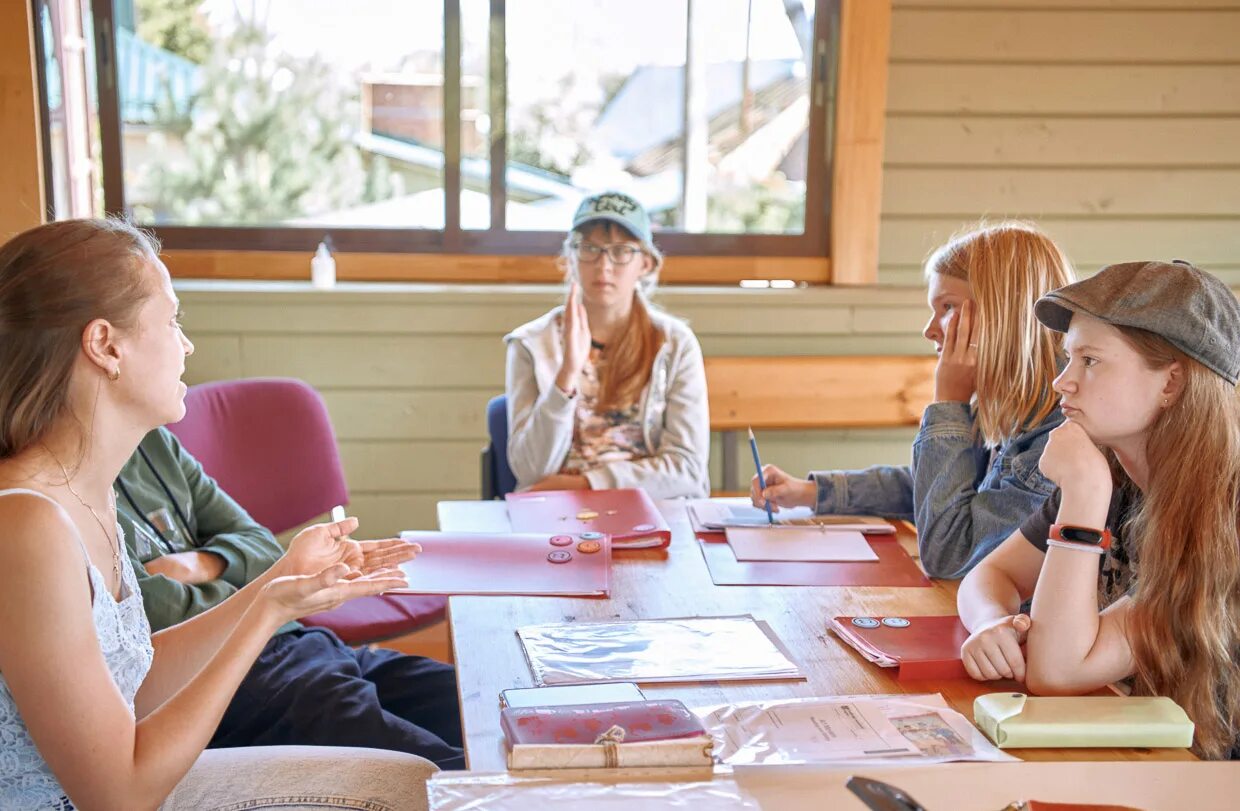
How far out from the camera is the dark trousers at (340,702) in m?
Answer: 1.79

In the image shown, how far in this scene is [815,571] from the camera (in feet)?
6.38

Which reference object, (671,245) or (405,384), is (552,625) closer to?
(405,384)

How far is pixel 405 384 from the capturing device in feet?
11.4

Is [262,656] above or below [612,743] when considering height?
below

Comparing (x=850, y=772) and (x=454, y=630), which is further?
(x=454, y=630)

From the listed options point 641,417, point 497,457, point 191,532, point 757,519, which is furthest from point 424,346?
point 757,519

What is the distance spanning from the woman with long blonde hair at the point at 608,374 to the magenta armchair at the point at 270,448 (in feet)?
1.48

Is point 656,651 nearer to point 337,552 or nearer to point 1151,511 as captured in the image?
point 337,552

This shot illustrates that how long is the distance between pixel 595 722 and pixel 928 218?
105 inches

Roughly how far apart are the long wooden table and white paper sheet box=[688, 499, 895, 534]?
0.05 metres

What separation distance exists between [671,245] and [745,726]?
245 centimetres

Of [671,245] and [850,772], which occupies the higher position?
[671,245]

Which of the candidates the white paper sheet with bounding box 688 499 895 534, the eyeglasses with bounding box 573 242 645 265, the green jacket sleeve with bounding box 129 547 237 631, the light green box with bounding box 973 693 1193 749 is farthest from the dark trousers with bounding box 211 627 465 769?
the eyeglasses with bounding box 573 242 645 265

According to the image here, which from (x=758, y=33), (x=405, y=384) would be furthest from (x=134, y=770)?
(x=758, y=33)
